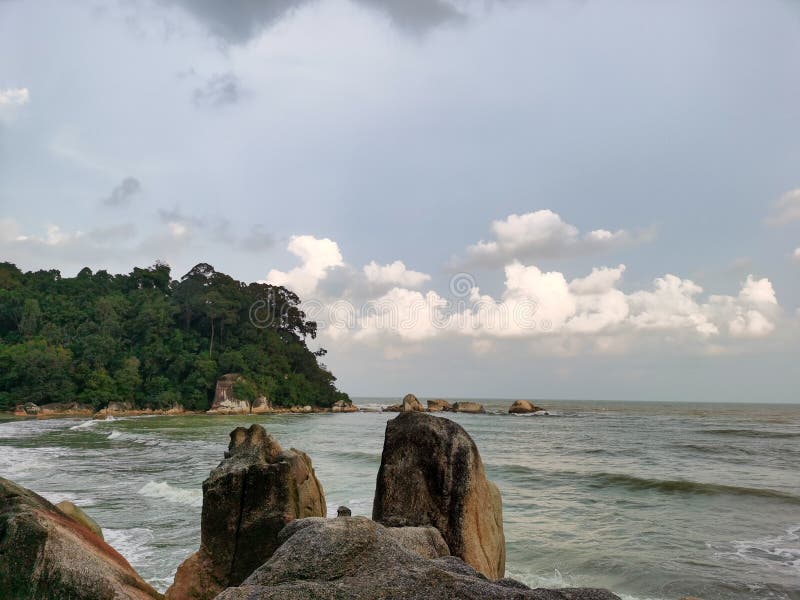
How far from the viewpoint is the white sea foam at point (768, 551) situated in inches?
414

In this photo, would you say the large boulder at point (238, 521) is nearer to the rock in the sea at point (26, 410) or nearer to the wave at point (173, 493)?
the wave at point (173, 493)

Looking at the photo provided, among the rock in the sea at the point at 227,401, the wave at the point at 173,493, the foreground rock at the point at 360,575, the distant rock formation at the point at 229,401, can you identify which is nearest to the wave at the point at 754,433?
the wave at the point at 173,493

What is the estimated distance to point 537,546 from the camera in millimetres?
11594

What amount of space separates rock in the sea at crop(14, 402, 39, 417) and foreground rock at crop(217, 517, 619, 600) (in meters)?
78.6

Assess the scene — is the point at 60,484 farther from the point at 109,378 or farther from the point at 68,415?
the point at 109,378

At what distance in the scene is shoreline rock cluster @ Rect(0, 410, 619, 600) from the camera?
263cm

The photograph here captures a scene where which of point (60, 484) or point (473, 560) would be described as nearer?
point (473, 560)

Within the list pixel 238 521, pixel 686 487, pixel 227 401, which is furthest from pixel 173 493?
pixel 227 401

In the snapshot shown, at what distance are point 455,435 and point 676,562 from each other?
6800mm

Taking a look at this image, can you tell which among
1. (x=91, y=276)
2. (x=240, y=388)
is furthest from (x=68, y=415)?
(x=91, y=276)

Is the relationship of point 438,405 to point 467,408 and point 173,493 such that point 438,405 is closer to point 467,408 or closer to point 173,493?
point 467,408

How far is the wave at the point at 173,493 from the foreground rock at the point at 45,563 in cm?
1098

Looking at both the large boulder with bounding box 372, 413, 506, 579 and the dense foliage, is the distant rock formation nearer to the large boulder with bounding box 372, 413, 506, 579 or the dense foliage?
the dense foliage

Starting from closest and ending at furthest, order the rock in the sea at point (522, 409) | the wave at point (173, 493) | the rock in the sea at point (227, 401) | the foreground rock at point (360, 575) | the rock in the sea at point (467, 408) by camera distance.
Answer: the foreground rock at point (360, 575), the wave at point (173, 493), the rock in the sea at point (227, 401), the rock in the sea at point (522, 409), the rock in the sea at point (467, 408)
